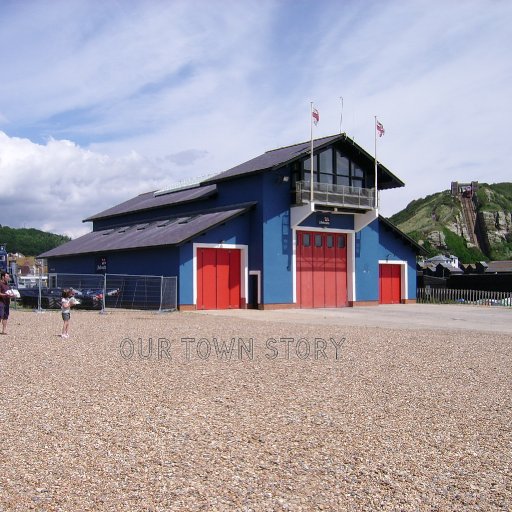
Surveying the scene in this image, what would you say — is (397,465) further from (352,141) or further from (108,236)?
(108,236)

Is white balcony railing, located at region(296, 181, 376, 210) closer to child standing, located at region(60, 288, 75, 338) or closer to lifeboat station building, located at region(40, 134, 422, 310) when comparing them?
lifeboat station building, located at region(40, 134, 422, 310)

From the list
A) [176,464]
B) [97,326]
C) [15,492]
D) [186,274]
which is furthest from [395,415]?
[186,274]

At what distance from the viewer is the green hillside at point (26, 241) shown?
4151 inches

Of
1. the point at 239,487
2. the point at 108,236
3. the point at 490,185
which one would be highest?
the point at 490,185

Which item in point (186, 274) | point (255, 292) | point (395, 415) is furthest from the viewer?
point (255, 292)

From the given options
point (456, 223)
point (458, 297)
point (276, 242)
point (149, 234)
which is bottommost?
point (458, 297)

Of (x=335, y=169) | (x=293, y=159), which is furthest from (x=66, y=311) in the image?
(x=335, y=169)

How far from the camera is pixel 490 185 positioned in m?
173

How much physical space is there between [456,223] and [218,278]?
420 feet

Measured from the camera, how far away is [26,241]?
110m

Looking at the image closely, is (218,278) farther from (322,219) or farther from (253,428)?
(253,428)

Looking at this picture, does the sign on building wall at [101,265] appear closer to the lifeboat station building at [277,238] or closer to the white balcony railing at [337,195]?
the lifeboat station building at [277,238]

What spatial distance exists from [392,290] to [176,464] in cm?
3319

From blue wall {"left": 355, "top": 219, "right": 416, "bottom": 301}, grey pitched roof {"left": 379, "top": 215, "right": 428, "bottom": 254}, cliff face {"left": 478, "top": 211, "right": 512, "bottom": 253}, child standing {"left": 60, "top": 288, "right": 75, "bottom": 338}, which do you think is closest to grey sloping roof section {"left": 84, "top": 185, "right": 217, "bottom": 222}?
blue wall {"left": 355, "top": 219, "right": 416, "bottom": 301}
